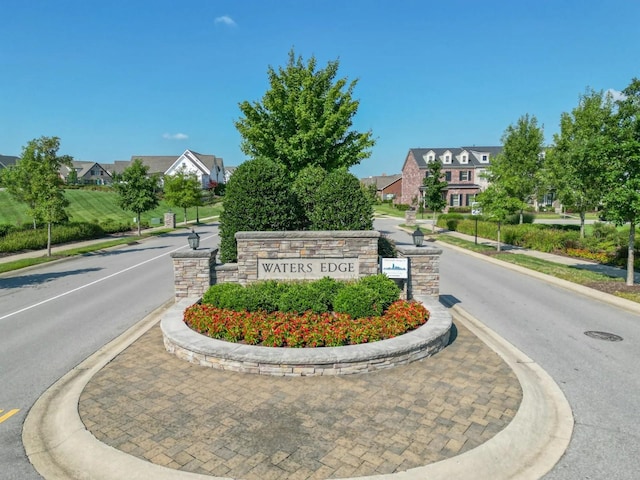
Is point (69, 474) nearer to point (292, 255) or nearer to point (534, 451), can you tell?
point (534, 451)

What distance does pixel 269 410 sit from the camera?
5668 millimetres

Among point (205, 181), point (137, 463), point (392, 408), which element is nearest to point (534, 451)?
point (392, 408)

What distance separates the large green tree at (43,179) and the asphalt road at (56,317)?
2.83 metres

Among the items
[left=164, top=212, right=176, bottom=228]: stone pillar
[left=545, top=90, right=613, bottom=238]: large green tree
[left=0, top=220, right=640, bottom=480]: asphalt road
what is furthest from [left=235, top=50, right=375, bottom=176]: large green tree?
[left=164, top=212, right=176, bottom=228]: stone pillar

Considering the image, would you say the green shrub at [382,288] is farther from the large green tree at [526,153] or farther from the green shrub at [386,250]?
the large green tree at [526,153]

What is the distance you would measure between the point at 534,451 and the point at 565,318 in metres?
7.20

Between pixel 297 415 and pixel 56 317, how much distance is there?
29.7 ft

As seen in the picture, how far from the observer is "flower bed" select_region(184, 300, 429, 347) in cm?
741

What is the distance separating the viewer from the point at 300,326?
7.74m

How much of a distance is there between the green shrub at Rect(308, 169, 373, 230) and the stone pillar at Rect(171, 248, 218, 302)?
317 cm

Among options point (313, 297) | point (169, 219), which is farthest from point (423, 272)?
point (169, 219)

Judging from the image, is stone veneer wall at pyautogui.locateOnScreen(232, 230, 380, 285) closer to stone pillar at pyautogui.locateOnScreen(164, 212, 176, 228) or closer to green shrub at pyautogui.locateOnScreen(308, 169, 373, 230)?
green shrub at pyautogui.locateOnScreen(308, 169, 373, 230)

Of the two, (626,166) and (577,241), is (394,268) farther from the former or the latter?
(577,241)

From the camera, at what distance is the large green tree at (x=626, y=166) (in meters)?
13.0
